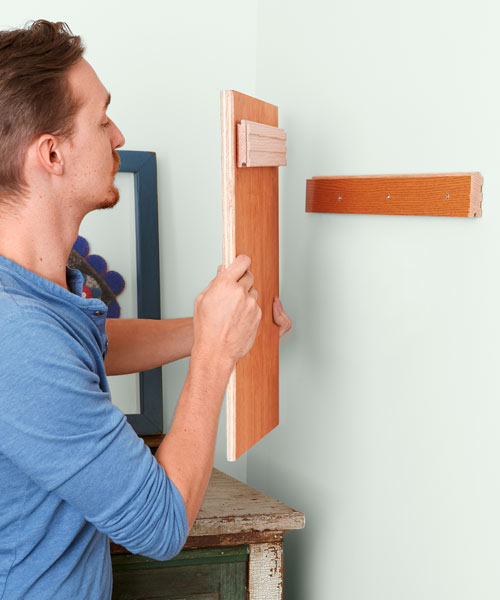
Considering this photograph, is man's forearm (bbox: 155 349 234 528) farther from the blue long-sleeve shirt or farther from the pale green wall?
the pale green wall

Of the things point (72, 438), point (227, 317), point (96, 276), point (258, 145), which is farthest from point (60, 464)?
point (96, 276)

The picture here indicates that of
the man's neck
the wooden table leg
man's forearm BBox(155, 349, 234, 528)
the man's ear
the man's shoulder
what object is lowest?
the wooden table leg

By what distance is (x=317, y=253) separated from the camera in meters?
1.32

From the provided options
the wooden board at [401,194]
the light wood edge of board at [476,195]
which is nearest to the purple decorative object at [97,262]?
the wooden board at [401,194]

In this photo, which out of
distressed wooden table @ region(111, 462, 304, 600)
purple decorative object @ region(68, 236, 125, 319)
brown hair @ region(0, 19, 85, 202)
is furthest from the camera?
purple decorative object @ region(68, 236, 125, 319)

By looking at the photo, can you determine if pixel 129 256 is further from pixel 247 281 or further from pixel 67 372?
pixel 67 372

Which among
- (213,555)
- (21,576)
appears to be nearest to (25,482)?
(21,576)

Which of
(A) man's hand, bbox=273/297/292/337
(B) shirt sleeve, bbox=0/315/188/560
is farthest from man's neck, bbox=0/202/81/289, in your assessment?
(A) man's hand, bbox=273/297/292/337

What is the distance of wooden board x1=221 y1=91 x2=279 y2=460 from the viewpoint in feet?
3.15

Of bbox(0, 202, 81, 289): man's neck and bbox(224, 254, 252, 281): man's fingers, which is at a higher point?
bbox(0, 202, 81, 289): man's neck

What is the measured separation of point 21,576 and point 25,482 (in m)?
0.12

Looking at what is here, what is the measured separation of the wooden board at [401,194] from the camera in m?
0.90

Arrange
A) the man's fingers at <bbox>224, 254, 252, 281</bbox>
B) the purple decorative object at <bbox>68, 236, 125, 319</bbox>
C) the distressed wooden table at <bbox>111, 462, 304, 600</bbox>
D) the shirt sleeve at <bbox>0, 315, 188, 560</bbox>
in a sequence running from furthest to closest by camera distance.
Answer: the purple decorative object at <bbox>68, 236, 125, 319</bbox>
the distressed wooden table at <bbox>111, 462, 304, 600</bbox>
the man's fingers at <bbox>224, 254, 252, 281</bbox>
the shirt sleeve at <bbox>0, 315, 188, 560</bbox>

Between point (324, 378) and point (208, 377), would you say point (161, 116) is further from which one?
point (208, 377)
